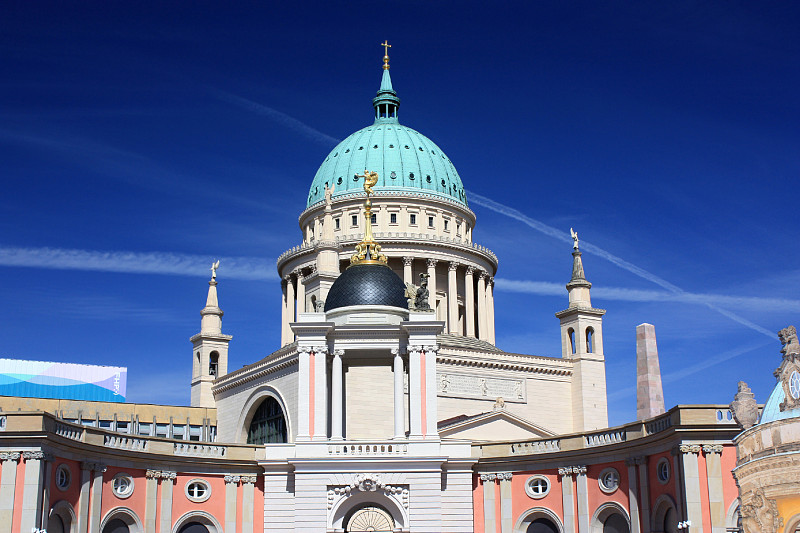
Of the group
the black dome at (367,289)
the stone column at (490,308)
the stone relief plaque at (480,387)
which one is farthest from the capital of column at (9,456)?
the stone column at (490,308)

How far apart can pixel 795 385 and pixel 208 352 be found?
8263 cm

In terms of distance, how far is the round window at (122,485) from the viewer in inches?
1818

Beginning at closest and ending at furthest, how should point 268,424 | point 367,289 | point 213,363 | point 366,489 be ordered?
1. point 366,489
2. point 367,289
3. point 268,424
4. point 213,363

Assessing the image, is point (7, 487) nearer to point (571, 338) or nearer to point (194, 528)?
point (194, 528)

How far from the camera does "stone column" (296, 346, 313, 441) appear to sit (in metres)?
47.4

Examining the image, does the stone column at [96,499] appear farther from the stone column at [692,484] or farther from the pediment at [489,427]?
the pediment at [489,427]

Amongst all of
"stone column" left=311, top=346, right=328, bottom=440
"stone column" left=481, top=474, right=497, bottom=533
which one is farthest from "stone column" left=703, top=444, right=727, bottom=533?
"stone column" left=311, top=346, right=328, bottom=440

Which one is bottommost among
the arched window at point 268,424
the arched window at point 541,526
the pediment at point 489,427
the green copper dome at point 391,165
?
the arched window at point 541,526

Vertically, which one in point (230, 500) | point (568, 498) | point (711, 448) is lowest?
point (568, 498)

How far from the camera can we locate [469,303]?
9700 cm

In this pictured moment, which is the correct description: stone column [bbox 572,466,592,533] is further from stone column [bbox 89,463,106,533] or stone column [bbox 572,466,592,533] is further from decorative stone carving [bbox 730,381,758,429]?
decorative stone carving [bbox 730,381,758,429]

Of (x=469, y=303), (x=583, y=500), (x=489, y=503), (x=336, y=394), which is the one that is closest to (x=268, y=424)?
(x=469, y=303)

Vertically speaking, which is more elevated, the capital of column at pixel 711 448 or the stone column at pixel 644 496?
the capital of column at pixel 711 448

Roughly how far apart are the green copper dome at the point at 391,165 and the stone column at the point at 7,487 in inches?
2393
